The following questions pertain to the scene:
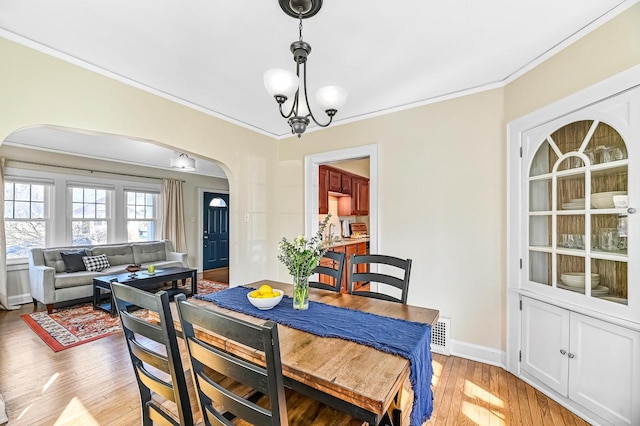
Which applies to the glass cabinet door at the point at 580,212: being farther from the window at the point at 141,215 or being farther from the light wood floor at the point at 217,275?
the window at the point at 141,215

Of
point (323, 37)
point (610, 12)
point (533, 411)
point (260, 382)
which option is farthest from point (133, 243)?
point (610, 12)

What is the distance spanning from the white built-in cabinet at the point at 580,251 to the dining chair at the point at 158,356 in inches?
93.5

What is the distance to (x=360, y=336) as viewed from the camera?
1.31 m

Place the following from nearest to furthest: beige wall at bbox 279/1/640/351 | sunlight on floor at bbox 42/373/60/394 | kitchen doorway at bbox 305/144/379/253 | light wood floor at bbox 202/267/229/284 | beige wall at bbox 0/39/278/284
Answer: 1. beige wall at bbox 0/39/278/284
2. sunlight on floor at bbox 42/373/60/394
3. beige wall at bbox 279/1/640/351
4. kitchen doorway at bbox 305/144/379/253
5. light wood floor at bbox 202/267/229/284

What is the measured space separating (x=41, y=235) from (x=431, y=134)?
627 centimetres

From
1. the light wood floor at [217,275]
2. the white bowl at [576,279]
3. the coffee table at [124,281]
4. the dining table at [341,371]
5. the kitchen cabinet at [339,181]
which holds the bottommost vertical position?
the light wood floor at [217,275]

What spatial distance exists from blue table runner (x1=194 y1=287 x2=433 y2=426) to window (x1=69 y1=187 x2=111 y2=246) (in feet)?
16.7

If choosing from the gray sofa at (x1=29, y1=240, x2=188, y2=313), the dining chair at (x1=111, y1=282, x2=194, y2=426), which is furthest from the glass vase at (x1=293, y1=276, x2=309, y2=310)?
the gray sofa at (x1=29, y1=240, x2=188, y2=313)

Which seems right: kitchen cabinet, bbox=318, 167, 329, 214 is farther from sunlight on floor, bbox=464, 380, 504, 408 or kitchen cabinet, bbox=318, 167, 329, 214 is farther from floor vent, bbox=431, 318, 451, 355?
sunlight on floor, bbox=464, 380, 504, 408

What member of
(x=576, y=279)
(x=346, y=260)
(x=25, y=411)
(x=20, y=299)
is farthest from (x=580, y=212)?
(x=20, y=299)

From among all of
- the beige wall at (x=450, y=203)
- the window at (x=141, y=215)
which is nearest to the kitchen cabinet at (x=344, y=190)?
the beige wall at (x=450, y=203)

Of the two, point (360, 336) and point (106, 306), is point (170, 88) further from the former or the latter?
point (106, 306)

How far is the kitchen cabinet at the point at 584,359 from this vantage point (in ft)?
5.34

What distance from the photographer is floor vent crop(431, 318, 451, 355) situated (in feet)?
8.95
